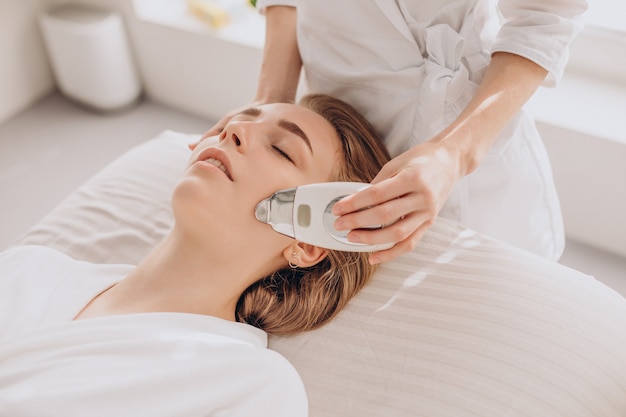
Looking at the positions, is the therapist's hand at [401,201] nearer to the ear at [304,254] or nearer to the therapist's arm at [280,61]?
the ear at [304,254]

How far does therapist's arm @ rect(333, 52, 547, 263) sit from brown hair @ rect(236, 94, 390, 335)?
10.3 inches

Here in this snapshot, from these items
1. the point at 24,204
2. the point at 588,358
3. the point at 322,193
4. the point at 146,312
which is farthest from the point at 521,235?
the point at 24,204

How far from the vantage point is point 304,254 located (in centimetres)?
131

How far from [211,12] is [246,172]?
1444 mm

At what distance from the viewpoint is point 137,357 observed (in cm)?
115

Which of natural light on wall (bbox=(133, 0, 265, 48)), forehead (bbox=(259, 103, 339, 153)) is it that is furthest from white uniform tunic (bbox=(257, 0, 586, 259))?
natural light on wall (bbox=(133, 0, 265, 48))

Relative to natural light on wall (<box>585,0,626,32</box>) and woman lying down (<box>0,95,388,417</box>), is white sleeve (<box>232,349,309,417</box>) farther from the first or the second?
natural light on wall (<box>585,0,626,32</box>)

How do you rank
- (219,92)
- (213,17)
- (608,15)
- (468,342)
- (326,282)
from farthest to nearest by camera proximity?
(219,92)
(213,17)
(608,15)
(326,282)
(468,342)

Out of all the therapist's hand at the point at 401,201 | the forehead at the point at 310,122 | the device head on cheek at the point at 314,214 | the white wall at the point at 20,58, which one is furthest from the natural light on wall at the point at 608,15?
the white wall at the point at 20,58

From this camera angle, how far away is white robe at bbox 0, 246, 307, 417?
1.07m

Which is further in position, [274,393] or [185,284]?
[185,284]

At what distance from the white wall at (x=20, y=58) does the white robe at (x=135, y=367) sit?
1.71 m

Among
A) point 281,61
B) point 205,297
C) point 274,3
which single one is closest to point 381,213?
point 205,297

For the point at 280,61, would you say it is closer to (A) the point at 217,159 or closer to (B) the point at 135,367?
(A) the point at 217,159
